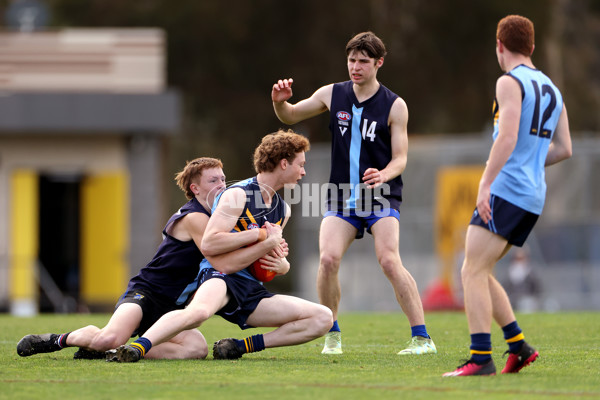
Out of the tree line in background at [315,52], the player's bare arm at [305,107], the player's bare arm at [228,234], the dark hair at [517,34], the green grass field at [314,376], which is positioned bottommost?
the green grass field at [314,376]

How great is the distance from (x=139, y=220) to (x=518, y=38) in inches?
706

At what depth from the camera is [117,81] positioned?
2347 centimetres

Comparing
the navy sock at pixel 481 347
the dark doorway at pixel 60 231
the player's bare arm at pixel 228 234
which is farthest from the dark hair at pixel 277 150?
the dark doorway at pixel 60 231

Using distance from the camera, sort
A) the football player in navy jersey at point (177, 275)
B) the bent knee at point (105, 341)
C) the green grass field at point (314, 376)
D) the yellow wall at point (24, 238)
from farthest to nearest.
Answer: the yellow wall at point (24, 238)
the football player in navy jersey at point (177, 275)
the bent knee at point (105, 341)
the green grass field at point (314, 376)

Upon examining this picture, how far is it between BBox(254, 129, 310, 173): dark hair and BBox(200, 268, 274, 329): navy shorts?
79 cm

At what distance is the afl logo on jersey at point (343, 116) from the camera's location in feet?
26.5

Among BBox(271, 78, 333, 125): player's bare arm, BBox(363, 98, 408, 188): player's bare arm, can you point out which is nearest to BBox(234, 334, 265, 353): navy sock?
BBox(363, 98, 408, 188): player's bare arm

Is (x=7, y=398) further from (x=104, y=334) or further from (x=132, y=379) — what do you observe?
(x=104, y=334)

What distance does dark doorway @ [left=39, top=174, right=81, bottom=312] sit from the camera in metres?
24.6

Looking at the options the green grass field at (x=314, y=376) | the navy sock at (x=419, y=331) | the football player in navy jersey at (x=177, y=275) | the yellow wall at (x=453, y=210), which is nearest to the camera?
the green grass field at (x=314, y=376)

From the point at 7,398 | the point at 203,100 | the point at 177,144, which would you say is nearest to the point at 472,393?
the point at 7,398

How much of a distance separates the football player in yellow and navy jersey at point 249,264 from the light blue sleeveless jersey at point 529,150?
1.73m

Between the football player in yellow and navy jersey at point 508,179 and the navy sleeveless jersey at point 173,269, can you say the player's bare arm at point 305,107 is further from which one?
the football player in yellow and navy jersey at point 508,179

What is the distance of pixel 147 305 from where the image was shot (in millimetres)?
7426
